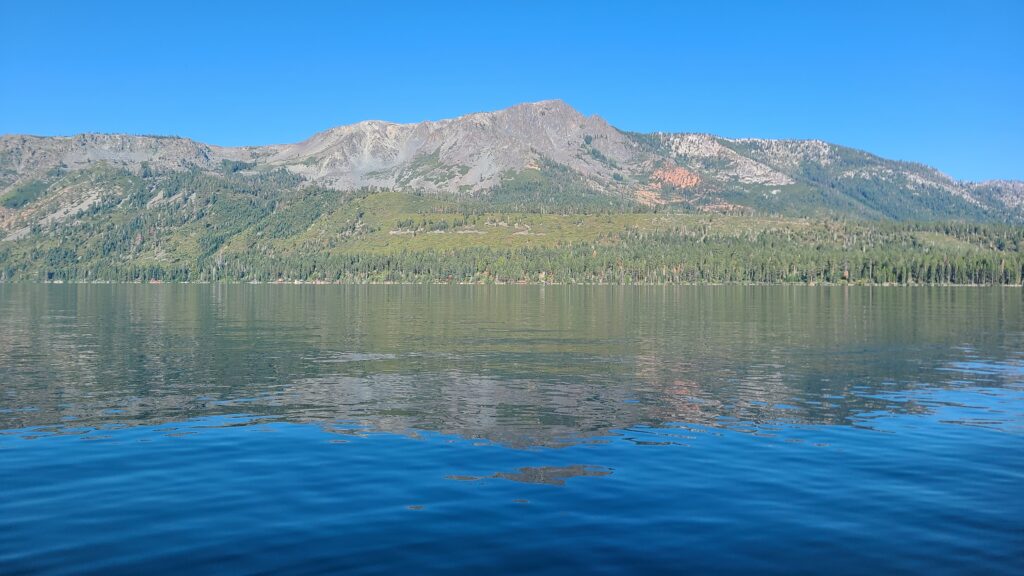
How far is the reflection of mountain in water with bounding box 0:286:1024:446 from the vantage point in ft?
137

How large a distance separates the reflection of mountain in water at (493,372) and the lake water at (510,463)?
1.31 ft

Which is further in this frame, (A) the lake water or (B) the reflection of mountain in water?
(B) the reflection of mountain in water

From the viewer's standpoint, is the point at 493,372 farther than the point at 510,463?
Yes

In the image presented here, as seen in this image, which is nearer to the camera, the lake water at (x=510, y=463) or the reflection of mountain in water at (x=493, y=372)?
the lake water at (x=510, y=463)

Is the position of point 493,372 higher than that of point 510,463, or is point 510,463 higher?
point 493,372

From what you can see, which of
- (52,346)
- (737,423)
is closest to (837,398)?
(737,423)

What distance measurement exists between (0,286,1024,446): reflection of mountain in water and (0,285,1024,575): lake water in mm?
400

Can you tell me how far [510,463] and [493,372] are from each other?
2894 cm

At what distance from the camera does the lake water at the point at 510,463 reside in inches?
818

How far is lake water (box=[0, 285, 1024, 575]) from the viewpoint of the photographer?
2078cm

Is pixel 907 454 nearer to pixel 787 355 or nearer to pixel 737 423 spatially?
pixel 737 423

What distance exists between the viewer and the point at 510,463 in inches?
1195

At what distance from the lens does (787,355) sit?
71375 mm

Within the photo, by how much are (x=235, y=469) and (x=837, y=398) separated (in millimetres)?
36466
